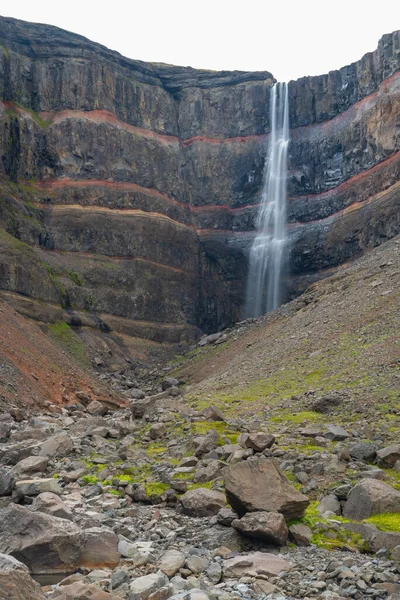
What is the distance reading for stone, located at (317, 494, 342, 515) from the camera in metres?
11.6

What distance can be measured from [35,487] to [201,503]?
11.4 ft

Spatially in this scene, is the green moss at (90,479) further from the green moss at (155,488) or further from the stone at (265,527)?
the stone at (265,527)

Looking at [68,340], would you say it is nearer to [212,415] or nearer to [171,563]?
[212,415]

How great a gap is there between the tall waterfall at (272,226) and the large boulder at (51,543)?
6008 cm

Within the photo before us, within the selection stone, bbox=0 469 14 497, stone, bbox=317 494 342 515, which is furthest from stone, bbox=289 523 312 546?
stone, bbox=0 469 14 497

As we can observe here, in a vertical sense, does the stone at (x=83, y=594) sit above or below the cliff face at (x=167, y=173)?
below

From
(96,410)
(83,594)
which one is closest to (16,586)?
(83,594)

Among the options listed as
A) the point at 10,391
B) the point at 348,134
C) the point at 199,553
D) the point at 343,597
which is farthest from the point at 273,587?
the point at 348,134

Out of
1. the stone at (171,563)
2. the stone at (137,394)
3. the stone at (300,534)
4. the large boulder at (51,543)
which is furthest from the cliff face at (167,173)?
the stone at (171,563)

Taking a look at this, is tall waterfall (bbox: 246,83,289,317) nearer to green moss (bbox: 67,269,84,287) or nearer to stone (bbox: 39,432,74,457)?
green moss (bbox: 67,269,84,287)

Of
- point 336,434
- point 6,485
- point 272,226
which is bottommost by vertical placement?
point 6,485

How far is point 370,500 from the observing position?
11047 mm

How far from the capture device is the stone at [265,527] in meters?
10.1

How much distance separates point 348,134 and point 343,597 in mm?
69131
